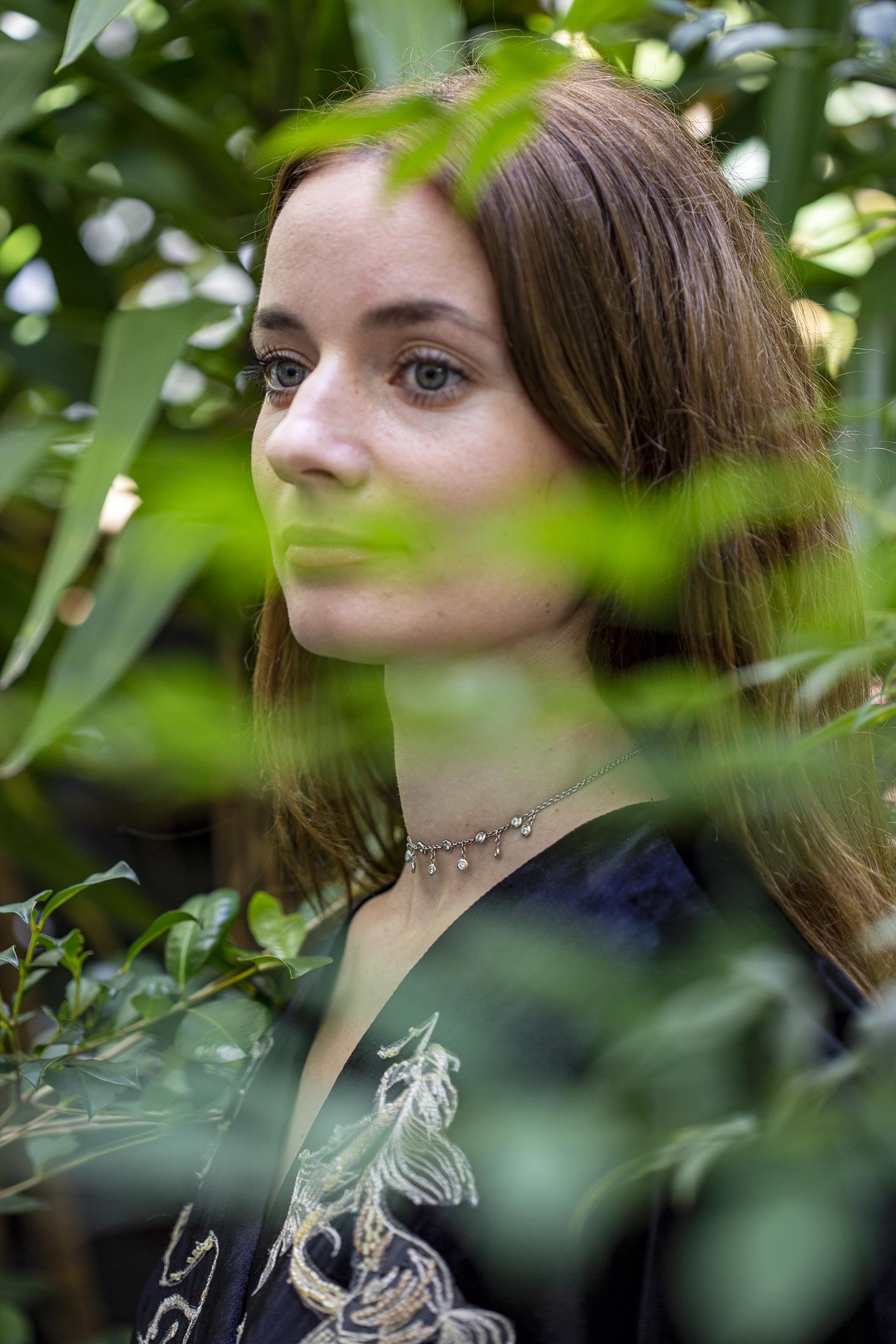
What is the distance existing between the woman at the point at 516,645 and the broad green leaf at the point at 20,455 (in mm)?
366

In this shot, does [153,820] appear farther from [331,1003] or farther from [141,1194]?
[331,1003]

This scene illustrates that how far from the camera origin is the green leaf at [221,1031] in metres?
0.72

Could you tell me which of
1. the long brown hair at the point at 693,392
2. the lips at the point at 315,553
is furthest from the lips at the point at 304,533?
the long brown hair at the point at 693,392

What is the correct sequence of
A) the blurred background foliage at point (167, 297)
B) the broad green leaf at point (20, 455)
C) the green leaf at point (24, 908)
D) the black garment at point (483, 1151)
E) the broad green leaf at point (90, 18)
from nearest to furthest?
the black garment at point (483, 1151) < the green leaf at point (24, 908) < the broad green leaf at point (90, 18) < the blurred background foliage at point (167, 297) < the broad green leaf at point (20, 455)

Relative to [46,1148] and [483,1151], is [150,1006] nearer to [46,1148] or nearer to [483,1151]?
[46,1148]

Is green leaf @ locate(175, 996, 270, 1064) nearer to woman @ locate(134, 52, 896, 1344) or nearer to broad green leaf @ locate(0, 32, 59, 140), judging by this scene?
woman @ locate(134, 52, 896, 1344)

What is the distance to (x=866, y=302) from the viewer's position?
3.37 feet

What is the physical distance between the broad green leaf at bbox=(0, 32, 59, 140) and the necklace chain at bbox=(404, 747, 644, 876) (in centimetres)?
75

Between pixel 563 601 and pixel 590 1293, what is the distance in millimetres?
320

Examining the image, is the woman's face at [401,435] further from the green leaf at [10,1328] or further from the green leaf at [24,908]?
the green leaf at [10,1328]

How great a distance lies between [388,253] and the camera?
0.58 metres

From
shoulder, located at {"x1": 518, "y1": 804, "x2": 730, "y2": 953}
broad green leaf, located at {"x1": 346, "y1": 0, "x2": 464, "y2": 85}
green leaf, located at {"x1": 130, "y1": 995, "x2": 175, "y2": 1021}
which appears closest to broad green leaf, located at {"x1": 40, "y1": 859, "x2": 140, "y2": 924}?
green leaf, located at {"x1": 130, "y1": 995, "x2": 175, "y2": 1021}

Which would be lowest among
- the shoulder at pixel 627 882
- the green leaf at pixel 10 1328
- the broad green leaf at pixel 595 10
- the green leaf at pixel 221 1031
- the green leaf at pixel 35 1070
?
the green leaf at pixel 10 1328

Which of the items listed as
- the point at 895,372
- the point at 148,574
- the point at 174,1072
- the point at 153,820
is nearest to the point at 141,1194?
the point at 174,1072
